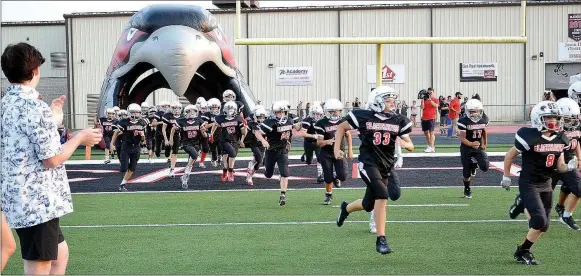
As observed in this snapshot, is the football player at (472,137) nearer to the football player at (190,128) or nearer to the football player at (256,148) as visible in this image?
the football player at (256,148)

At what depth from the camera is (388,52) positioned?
1527 inches

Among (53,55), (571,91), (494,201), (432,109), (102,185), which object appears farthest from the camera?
(53,55)

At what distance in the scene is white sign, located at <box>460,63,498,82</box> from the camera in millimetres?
38219

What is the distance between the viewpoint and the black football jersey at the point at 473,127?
40.5 feet

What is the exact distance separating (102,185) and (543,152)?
10.0 metres

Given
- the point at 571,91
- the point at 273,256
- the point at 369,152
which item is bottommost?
the point at 273,256

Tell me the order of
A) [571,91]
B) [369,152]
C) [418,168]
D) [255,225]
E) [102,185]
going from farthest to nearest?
[418,168] < [102,185] < [571,91] < [255,225] < [369,152]

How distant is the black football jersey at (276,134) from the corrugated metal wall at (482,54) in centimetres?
2635

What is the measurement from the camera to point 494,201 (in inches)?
478

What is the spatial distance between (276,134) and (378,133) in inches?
191

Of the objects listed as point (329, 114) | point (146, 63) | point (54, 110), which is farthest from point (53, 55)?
point (54, 110)

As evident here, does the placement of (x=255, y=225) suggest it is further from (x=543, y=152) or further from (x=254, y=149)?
(x=254, y=149)

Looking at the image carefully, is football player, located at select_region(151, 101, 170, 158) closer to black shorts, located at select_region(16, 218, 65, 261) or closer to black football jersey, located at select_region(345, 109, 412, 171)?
black football jersey, located at select_region(345, 109, 412, 171)

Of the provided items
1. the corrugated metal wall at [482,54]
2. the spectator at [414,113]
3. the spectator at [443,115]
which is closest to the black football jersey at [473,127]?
the spectator at [443,115]
